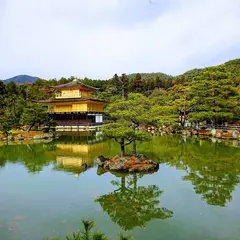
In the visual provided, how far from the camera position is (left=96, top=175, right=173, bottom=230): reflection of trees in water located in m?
6.61

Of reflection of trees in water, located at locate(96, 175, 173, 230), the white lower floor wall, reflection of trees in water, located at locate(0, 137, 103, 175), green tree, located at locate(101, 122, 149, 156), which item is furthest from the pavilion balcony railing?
reflection of trees in water, located at locate(96, 175, 173, 230)

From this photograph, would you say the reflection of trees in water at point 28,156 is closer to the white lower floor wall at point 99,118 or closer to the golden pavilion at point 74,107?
the golden pavilion at point 74,107

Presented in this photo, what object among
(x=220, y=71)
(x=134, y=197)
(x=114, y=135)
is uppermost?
(x=220, y=71)

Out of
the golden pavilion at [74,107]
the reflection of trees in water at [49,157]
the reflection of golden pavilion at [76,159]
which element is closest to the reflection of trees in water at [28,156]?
the reflection of trees in water at [49,157]

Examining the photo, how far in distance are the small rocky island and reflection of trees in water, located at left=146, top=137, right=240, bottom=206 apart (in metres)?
1.61

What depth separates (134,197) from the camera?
8.35m

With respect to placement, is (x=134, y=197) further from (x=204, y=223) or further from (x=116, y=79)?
(x=116, y=79)

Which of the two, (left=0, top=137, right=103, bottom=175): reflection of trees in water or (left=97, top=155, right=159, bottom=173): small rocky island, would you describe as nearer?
(left=97, top=155, right=159, bottom=173): small rocky island

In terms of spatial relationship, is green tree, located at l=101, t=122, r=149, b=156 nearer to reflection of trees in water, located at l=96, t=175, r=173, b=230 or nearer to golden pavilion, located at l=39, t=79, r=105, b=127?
reflection of trees in water, located at l=96, t=175, r=173, b=230

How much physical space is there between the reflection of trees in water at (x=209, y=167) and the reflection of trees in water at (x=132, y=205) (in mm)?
1571

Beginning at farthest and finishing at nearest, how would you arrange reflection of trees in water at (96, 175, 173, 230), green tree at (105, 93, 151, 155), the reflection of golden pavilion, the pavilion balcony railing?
the pavilion balcony railing < green tree at (105, 93, 151, 155) < the reflection of golden pavilion < reflection of trees in water at (96, 175, 173, 230)

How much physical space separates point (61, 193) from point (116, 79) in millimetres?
49439

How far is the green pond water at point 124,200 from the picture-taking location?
605 centimetres

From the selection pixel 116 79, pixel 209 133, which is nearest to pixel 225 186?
pixel 209 133
